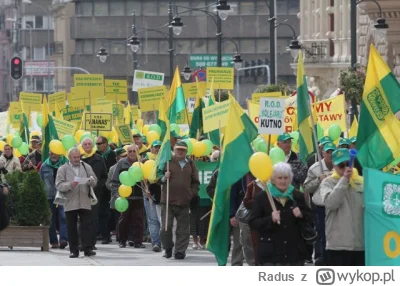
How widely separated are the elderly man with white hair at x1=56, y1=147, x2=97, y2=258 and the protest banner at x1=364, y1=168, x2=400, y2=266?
25.0 ft

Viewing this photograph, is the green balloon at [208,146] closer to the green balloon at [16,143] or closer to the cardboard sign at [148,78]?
the green balloon at [16,143]

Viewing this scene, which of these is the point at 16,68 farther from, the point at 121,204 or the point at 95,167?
the point at 95,167

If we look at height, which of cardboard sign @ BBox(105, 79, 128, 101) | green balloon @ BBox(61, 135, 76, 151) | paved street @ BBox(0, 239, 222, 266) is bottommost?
paved street @ BBox(0, 239, 222, 266)

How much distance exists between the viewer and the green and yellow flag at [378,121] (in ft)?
51.5

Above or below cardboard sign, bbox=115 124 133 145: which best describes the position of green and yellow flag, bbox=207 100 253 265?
below

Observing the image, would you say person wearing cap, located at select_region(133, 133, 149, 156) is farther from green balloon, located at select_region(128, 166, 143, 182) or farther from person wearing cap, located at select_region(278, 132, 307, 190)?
person wearing cap, located at select_region(278, 132, 307, 190)

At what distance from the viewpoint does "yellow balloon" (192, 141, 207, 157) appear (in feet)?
77.5

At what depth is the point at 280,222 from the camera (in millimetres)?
14070

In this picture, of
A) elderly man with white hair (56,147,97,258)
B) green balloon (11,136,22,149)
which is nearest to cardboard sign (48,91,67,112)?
green balloon (11,136,22,149)

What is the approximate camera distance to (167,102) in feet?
93.6

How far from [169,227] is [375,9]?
24.0m

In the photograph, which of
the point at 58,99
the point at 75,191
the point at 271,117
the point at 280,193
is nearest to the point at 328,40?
the point at 58,99

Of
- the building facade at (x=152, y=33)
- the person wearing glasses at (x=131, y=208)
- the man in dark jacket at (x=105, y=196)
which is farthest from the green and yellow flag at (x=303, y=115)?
the building facade at (x=152, y=33)

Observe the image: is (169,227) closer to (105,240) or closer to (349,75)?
(105,240)
